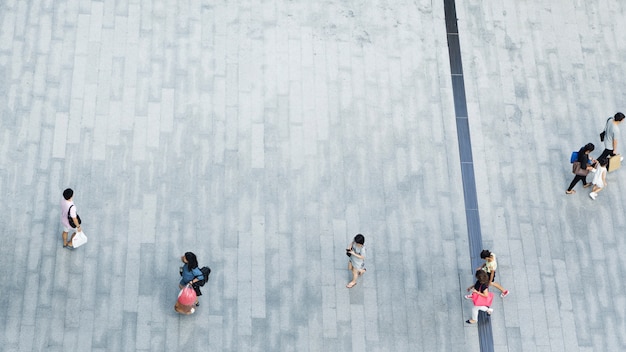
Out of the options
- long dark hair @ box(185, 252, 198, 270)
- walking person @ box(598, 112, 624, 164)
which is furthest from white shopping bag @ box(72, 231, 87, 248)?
walking person @ box(598, 112, 624, 164)

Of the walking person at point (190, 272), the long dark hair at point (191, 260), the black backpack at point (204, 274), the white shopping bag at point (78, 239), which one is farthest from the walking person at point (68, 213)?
the black backpack at point (204, 274)

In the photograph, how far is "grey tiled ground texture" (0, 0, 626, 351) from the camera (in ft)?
40.2

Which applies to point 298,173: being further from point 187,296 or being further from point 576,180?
point 576,180

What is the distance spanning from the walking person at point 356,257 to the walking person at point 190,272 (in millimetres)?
2302

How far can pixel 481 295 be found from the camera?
11938 mm

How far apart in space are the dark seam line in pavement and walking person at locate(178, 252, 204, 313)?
15.2 ft

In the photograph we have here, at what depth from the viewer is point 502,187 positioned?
13.7 metres

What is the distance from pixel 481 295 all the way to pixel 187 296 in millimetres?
4461

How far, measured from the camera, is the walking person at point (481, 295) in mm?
11562

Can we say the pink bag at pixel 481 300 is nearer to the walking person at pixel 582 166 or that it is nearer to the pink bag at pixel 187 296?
the walking person at pixel 582 166

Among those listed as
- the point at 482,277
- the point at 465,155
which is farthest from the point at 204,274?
the point at 465,155

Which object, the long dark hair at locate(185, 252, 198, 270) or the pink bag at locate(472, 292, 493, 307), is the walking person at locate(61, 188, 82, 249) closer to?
the long dark hair at locate(185, 252, 198, 270)

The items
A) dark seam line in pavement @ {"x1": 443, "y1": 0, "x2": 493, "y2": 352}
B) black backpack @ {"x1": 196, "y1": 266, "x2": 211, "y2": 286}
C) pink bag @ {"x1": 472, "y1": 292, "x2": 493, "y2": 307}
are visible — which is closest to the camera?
black backpack @ {"x1": 196, "y1": 266, "x2": 211, "y2": 286}

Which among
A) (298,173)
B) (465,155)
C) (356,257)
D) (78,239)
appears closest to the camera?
(356,257)
